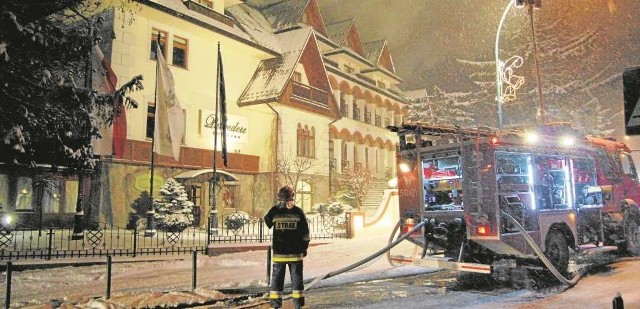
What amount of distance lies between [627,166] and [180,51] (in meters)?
20.4

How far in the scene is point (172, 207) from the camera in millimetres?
18734

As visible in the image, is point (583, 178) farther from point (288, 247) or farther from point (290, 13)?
point (290, 13)

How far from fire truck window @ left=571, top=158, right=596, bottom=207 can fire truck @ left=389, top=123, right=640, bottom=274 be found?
1.0 inches

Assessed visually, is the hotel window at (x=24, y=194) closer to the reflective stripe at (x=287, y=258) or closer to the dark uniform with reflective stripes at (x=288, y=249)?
the dark uniform with reflective stripes at (x=288, y=249)

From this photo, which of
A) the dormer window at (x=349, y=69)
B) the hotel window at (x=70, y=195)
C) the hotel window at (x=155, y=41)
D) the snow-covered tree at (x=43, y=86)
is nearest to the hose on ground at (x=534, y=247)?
the snow-covered tree at (x=43, y=86)

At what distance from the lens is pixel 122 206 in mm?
19984

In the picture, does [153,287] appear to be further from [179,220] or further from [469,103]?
[469,103]

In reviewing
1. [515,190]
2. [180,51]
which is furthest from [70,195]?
[515,190]

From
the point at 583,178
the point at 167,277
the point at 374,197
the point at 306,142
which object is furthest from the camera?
the point at 374,197

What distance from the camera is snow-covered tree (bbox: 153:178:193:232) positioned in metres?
17.1

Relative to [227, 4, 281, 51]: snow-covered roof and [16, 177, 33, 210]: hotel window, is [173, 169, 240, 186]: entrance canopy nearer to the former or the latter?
[16, 177, 33, 210]: hotel window

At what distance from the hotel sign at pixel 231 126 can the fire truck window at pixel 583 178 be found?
56.4ft

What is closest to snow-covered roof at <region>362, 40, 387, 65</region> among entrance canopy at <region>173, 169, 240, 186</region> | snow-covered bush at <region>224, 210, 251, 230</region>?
entrance canopy at <region>173, 169, 240, 186</region>

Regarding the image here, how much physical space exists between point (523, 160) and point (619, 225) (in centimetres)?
468
